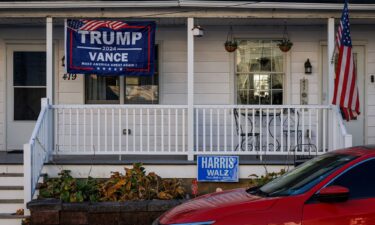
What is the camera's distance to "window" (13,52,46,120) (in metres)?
12.6

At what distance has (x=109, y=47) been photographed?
1110 centimetres

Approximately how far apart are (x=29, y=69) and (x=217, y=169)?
16.5 ft

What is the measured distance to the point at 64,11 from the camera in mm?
10742

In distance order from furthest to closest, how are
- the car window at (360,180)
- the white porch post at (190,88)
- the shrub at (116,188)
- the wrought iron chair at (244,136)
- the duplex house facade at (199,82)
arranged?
1. the duplex house facade at (199,82)
2. the wrought iron chair at (244,136)
3. the white porch post at (190,88)
4. the shrub at (116,188)
5. the car window at (360,180)

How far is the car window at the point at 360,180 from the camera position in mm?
5656

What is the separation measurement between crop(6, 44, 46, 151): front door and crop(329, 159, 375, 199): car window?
328 inches

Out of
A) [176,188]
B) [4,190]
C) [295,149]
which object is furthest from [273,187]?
[4,190]

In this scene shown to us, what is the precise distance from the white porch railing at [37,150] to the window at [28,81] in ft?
6.76

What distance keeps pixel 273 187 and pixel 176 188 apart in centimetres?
357

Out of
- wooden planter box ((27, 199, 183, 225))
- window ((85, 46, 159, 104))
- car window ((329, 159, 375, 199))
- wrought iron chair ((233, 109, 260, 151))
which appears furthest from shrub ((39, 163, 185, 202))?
car window ((329, 159, 375, 199))

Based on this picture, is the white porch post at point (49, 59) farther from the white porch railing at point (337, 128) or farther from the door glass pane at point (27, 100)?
the white porch railing at point (337, 128)

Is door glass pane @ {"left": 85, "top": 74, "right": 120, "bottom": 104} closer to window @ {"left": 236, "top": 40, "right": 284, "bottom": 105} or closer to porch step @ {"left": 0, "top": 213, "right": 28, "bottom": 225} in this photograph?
window @ {"left": 236, "top": 40, "right": 284, "bottom": 105}

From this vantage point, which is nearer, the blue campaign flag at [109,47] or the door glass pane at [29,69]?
the blue campaign flag at [109,47]

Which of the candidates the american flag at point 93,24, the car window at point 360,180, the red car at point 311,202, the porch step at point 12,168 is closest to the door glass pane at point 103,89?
the american flag at point 93,24
